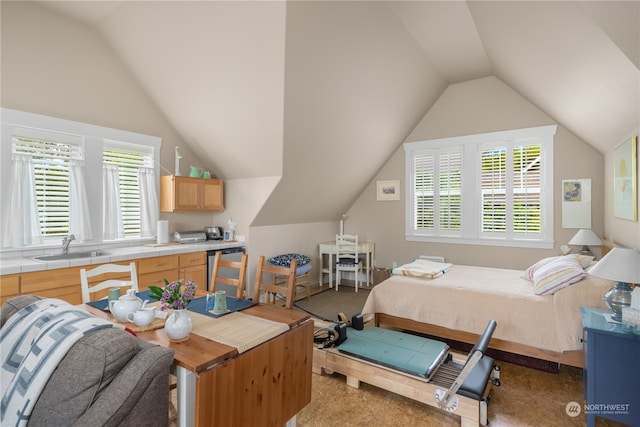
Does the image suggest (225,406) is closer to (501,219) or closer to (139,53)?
(139,53)

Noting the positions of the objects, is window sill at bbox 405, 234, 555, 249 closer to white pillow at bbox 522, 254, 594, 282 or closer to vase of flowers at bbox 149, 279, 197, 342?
white pillow at bbox 522, 254, 594, 282

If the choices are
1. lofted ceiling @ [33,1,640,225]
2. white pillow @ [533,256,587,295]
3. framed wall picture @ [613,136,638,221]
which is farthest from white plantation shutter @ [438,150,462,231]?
white pillow @ [533,256,587,295]

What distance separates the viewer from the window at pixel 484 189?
427 centimetres

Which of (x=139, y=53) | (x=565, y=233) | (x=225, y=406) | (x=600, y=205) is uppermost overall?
(x=139, y=53)

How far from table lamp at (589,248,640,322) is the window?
94.9 inches

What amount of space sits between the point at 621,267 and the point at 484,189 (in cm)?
292

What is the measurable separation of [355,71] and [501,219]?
9.92 feet

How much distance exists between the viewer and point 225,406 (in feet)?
4.42

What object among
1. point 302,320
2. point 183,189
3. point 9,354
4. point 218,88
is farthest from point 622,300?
point 183,189

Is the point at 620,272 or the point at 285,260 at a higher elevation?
the point at 620,272

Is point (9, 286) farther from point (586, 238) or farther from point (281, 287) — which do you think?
point (586, 238)

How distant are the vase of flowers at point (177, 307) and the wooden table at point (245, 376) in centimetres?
5

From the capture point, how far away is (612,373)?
6.00 feet

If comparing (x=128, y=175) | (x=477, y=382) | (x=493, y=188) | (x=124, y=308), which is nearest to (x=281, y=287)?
(x=124, y=308)
